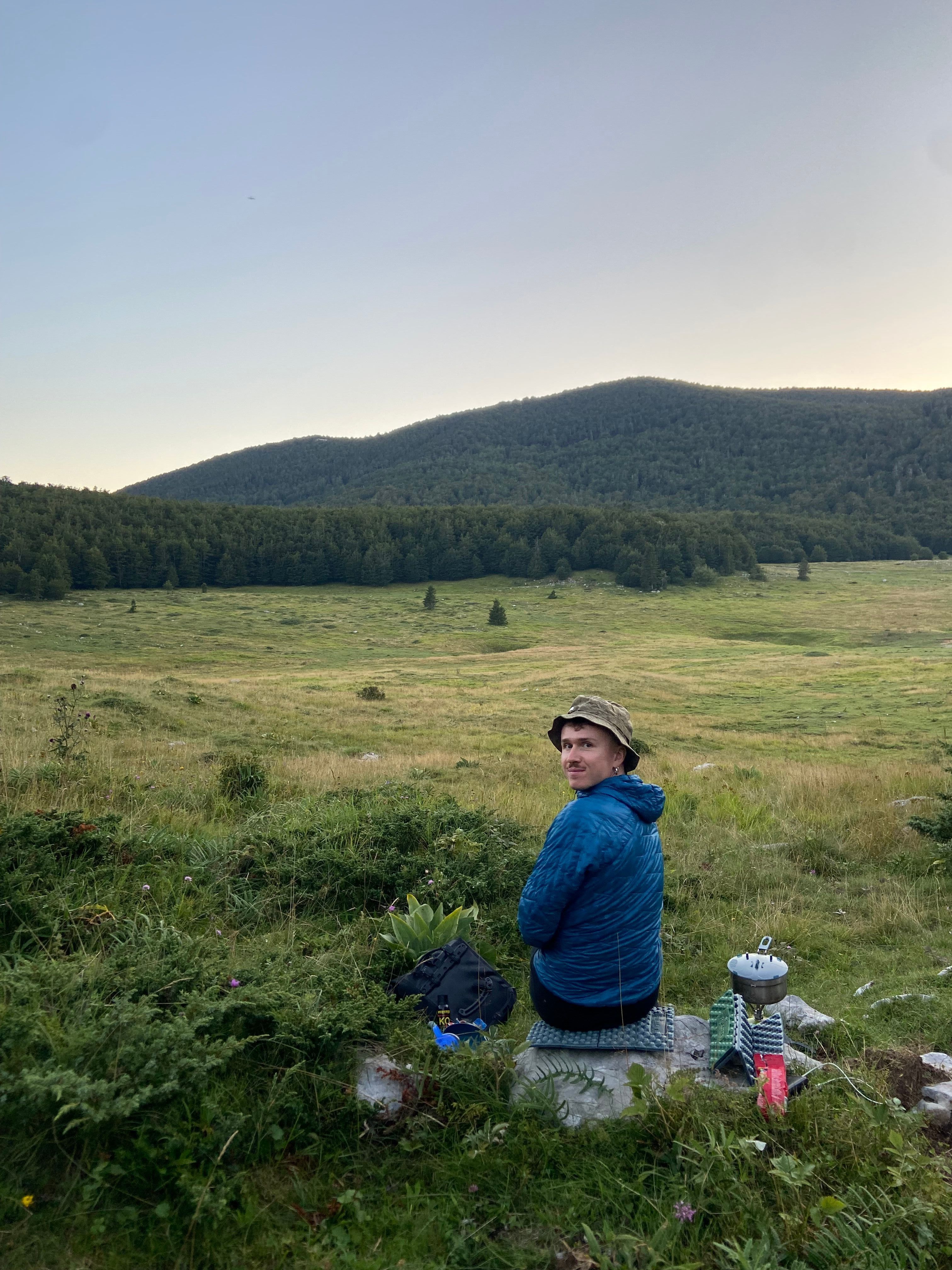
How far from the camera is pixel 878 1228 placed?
2.61m

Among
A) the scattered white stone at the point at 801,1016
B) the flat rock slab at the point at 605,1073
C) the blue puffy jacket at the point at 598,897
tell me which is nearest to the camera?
the flat rock slab at the point at 605,1073

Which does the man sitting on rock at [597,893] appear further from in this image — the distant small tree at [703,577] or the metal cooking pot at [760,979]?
the distant small tree at [703,577]

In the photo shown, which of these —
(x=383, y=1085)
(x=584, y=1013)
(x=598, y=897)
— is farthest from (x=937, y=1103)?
(x=383, y=1085)

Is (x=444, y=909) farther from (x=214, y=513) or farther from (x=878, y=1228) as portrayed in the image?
(x=214, y=513)

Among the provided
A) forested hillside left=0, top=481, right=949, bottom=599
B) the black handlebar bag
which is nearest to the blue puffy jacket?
the black handlebar bag

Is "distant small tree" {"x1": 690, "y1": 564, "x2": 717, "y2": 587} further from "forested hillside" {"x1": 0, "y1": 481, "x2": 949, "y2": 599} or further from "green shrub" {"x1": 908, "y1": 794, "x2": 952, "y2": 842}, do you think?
"green shrub" {"x1": 908, "y1": 794, "x2": 952, "y2": 842}

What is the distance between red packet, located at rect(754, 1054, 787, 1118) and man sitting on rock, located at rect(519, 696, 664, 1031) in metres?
0.59

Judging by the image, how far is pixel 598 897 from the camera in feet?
12.0

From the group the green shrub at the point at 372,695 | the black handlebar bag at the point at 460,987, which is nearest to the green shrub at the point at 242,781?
the black handlebar bag at the point at 460,987

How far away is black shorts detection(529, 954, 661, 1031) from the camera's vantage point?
370 centimetres

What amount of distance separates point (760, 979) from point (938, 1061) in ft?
3.65

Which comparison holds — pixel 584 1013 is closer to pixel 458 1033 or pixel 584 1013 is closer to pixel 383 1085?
pixel 458 1033

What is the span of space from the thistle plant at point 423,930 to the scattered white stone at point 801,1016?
1959 mm

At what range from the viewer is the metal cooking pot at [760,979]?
3.92 m
